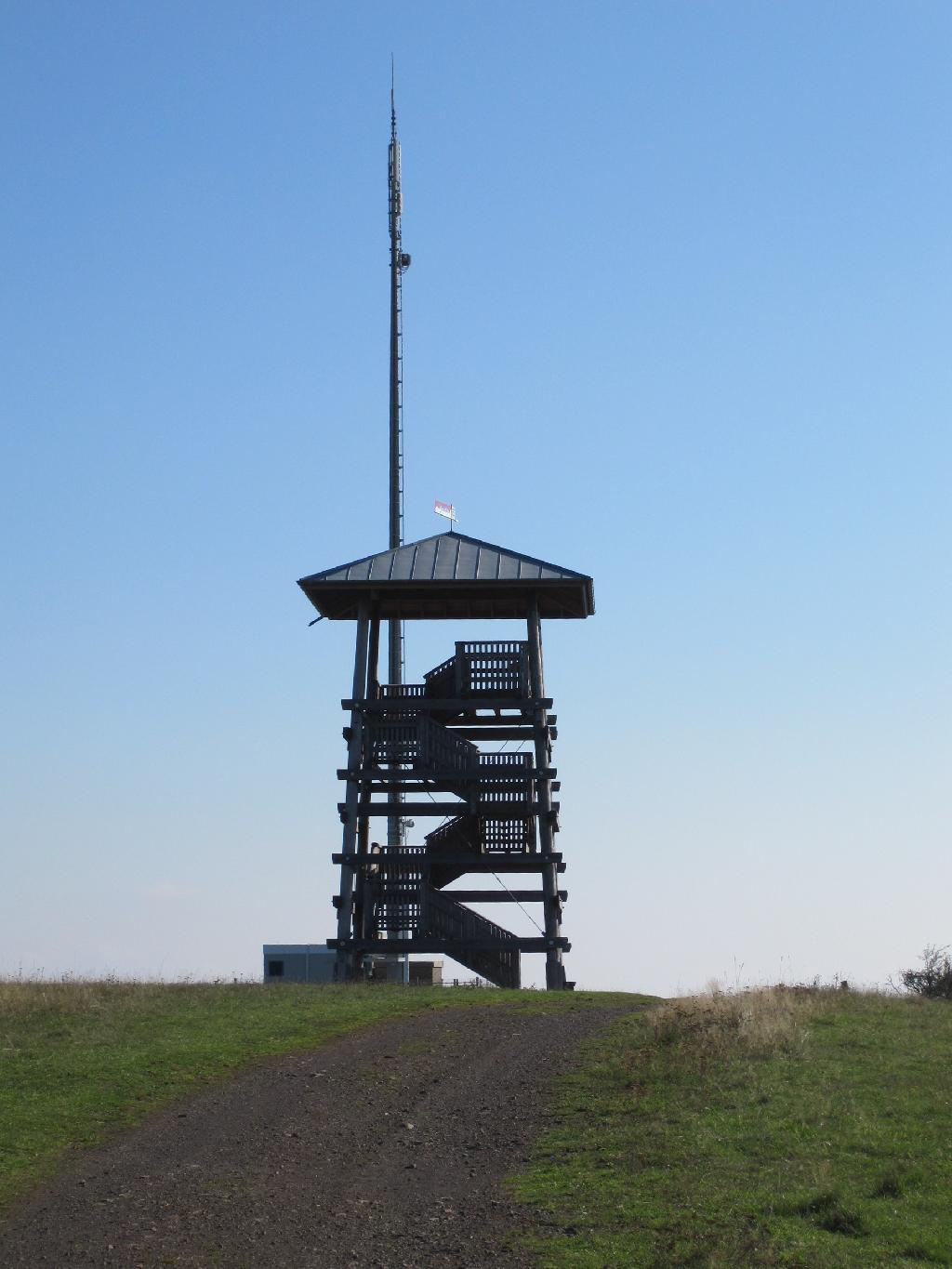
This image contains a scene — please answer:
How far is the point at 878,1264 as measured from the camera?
1121 cm

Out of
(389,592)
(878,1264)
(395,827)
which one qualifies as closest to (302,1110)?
(878,1264)

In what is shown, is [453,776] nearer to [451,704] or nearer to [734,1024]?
[451,704]

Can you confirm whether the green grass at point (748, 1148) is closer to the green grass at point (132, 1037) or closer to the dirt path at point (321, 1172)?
the dirt path at point (321, 1172)

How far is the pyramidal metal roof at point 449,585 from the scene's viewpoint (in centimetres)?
3634

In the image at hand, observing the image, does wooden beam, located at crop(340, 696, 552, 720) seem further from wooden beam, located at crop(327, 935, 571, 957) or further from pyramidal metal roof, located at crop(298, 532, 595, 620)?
wooden beam, located at crop(327, 935, 571, 957)

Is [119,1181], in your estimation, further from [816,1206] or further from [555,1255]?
[816,1206]

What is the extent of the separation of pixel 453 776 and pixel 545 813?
2237mm

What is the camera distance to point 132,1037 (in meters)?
22.2

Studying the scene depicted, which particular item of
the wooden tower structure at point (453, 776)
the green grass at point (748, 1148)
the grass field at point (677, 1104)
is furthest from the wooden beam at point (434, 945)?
the green grass at point (748, 1148)

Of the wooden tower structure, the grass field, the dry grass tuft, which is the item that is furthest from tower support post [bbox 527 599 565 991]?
the dry grass tuft

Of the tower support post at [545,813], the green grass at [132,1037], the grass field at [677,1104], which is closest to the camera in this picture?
the grass field at [677,1104]

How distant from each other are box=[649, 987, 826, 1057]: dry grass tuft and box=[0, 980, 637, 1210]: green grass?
3.67 metres

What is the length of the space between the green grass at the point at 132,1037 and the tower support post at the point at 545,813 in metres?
4.63

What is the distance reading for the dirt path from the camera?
40.6 ft
